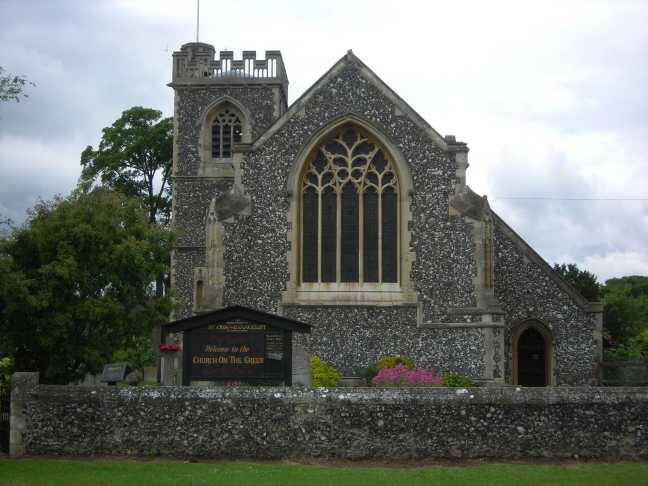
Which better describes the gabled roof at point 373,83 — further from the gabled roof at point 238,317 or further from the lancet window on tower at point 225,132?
the lancet window on tower at point 225,132

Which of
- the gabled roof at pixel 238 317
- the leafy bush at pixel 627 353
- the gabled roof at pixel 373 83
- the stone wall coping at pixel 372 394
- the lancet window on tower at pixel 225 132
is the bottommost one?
the stone wall coping at pixel 372 394

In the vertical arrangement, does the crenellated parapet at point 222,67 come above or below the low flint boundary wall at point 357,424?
above

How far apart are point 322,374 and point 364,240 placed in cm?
417

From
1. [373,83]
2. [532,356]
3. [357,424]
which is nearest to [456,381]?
[532,356]

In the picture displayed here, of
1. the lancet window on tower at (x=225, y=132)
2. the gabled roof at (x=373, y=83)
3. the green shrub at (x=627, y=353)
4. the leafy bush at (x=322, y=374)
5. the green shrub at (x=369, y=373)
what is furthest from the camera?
the lancet window on tower at (x=225, y=132)

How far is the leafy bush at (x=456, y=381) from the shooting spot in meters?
22.4

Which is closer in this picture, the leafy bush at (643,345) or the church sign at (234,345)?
the church sign at (234,345)

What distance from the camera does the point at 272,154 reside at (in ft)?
80.4

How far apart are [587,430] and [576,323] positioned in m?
12.8

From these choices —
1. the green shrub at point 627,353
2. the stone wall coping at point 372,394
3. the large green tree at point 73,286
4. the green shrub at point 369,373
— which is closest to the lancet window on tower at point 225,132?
the large green tree at point 73,286

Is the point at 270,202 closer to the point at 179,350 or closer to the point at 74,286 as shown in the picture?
the point at 179,350

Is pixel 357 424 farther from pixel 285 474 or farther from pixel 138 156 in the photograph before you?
pixel 138 156

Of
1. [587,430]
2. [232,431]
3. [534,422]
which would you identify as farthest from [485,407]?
[232,431]

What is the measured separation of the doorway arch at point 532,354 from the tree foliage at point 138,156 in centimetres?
2307
